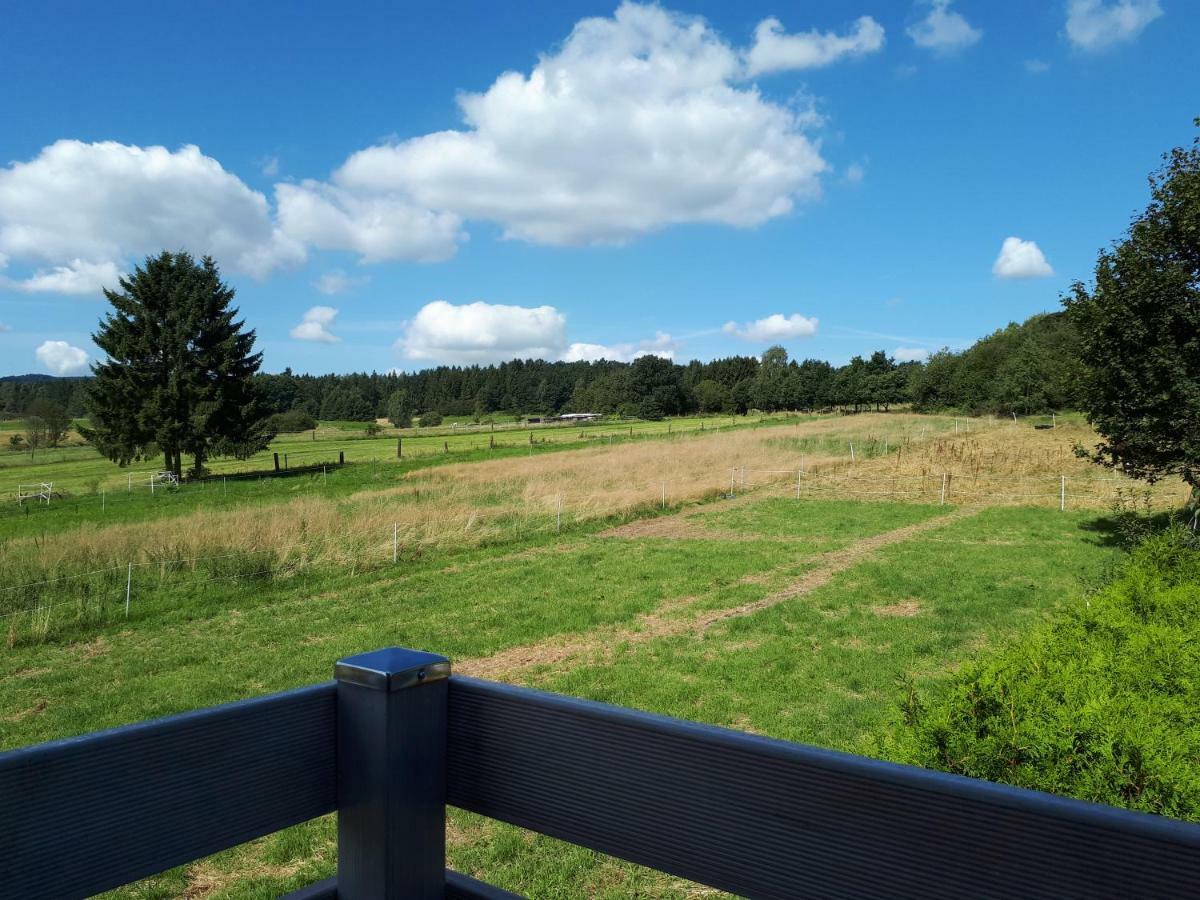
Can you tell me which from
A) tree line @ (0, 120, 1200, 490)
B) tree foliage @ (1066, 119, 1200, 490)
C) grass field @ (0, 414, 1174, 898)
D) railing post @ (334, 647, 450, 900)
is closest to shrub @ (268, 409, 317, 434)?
tree line @ (0, 120, 1200, 490)

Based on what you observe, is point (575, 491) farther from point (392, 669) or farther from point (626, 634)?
point (392, 669)

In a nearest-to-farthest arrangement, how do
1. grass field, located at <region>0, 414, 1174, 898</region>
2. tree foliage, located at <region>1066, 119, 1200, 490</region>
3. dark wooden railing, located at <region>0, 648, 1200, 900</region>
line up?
dark wooden railing, located at <region>0, 648, 1200, 900</region>, grass field, located at <region>0, 414, 1174, 898</region>, tree foliage, located at <region>1066, 119, 1200, 490</region>

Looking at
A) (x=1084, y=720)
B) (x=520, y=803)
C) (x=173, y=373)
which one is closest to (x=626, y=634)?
(x=1084, y=720)

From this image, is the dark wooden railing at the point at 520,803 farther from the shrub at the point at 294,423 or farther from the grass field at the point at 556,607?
the shrub at the point at 294,423

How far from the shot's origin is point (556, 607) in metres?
11.1

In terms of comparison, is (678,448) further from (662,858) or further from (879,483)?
(662,858)

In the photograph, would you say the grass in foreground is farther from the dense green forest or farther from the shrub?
the shrub

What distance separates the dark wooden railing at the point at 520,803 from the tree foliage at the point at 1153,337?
13608 mm

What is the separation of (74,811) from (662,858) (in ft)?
3.38

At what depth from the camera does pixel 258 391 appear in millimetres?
35625

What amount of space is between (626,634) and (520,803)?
8.37m

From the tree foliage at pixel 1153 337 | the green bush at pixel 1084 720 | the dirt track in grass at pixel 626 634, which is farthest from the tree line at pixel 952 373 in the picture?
the green bush at pixel 1084 720

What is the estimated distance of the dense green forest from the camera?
72.4m

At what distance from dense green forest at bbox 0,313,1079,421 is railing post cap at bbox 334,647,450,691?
213ft
